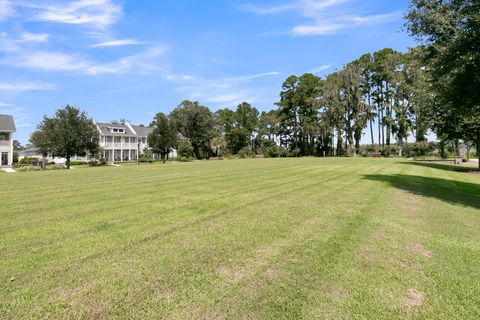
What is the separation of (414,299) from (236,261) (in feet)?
6.80

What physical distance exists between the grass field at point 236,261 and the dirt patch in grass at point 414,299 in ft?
0.04

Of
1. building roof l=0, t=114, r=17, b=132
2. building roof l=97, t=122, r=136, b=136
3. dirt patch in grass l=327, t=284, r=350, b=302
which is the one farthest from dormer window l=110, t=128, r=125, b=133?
dirt patch in grass l=327, t=284, r=350, b=302

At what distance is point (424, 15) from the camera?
11.9 m

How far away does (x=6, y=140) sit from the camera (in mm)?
36062

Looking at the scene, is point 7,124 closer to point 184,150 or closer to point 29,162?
point 29,162

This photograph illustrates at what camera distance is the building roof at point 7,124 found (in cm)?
3588

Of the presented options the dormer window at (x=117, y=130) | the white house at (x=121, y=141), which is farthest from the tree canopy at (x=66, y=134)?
the dormer window at (x=117, y=130)

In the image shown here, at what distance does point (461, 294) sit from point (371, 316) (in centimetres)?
124

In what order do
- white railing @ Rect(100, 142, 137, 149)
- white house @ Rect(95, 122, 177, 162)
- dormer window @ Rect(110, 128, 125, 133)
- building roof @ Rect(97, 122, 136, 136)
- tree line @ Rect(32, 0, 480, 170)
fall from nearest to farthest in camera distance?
1. tree line @ Rect(32, 0, 480, 170)
2. white railing @ Rect(100, 142, 137, 149)
3. building roof @ Rect(97, 122, 136, 136)
4. white house @ Rect(95, 122, 177, 162)
5. dormer window @ Rect(110, 128, 125, 133)

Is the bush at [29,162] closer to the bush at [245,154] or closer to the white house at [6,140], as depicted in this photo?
the white house at [6,140]

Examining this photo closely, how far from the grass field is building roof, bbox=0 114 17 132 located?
121 ft

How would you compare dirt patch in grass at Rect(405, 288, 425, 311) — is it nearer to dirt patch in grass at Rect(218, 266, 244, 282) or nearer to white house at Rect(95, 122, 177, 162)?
dirt patch in grass at Rect(218, 266, 244, 282)

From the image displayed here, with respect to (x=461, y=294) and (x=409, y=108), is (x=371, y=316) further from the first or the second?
(x=409, y=108)

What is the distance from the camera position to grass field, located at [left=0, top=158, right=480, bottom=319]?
2.81m
